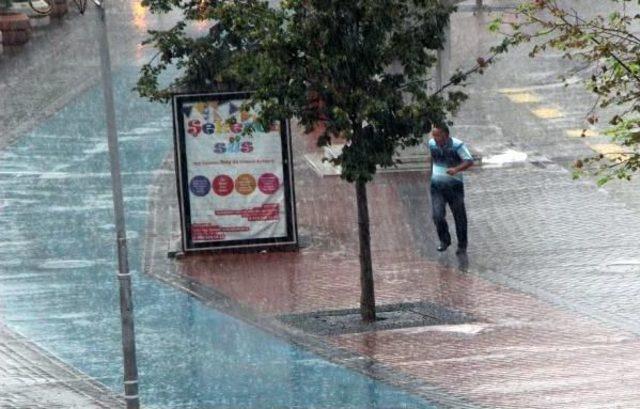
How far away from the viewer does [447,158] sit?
20.3 metres

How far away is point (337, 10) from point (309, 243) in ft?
17.8

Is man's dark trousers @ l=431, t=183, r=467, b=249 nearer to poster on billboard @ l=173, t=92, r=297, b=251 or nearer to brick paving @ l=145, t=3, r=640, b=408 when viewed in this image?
brick paving @ l=145, t=3, r=640, b=408

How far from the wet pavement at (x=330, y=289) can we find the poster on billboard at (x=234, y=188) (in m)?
0.43

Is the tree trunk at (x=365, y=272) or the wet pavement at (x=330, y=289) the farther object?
the tree trunk at (x=365, y=272)

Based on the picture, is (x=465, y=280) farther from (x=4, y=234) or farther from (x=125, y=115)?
(x=125, y=115)

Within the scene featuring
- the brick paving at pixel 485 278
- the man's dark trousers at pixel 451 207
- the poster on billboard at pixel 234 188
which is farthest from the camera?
the poster on billboard at pixel 234 188

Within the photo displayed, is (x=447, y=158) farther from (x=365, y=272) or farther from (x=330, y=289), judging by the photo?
(x=365, y=272)

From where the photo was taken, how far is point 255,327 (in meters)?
16.9

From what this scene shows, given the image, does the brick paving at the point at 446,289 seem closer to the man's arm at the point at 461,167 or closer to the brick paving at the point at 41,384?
the man's arm at the point at 461,167

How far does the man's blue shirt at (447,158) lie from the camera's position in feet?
66.2

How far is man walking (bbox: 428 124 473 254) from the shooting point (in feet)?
66.2

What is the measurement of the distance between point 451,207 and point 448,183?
32cm

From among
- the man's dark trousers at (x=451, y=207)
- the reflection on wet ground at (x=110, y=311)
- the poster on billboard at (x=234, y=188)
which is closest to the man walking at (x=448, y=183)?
the man's dark trousers at (x=451, y=207)

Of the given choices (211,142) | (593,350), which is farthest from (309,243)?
(593,350)
